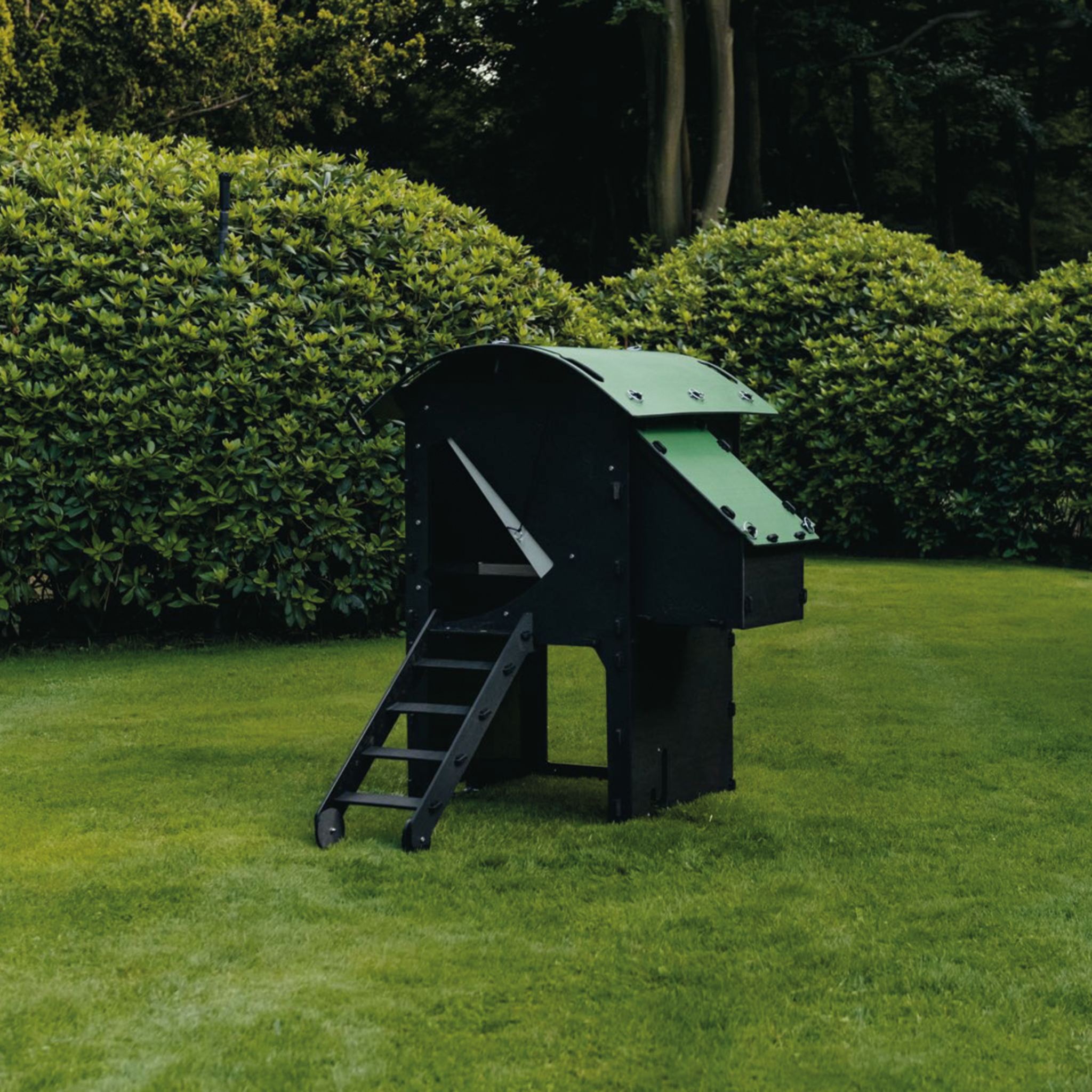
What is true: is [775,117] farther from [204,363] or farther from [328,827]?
[328,827]

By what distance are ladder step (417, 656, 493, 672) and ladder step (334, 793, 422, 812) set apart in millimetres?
533

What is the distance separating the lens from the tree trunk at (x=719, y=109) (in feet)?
69.1

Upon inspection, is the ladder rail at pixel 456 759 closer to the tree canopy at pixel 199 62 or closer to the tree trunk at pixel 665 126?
the tree trunk at pixel 665 126

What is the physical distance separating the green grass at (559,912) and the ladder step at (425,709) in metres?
0.45

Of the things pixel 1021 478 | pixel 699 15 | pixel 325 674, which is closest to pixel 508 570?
pixel 325 674

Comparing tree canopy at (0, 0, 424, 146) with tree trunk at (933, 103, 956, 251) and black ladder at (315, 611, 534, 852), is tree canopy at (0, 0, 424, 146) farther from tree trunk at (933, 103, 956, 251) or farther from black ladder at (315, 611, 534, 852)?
black ladder at (315, 611, 534, 852)

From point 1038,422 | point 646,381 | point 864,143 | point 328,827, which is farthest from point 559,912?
point 864,143

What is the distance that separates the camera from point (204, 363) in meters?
9.73

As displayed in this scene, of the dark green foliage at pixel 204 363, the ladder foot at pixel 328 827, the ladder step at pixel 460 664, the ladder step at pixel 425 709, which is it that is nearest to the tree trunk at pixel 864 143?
the dark green foliage at pixel 204 363

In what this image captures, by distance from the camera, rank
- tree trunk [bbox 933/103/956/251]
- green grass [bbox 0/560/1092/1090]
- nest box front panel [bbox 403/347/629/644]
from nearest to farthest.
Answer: green grass [bbox 0/560/1092/1090] < nest box front panel [bbox 403/347/629/644] < tree trunk [bbox 933/103/956/251]

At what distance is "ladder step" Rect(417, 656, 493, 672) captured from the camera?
19.2 ft

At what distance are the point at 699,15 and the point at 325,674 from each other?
1825 centimetres

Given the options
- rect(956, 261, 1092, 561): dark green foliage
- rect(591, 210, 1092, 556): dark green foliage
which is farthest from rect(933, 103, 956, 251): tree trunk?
rect(956, 261, 1092, 561): dark green foliage

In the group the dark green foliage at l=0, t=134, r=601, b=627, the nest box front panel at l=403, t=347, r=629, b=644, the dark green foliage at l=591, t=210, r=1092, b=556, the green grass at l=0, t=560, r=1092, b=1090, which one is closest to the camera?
the green grass at l=0, t=560, r=1092, b=1090
